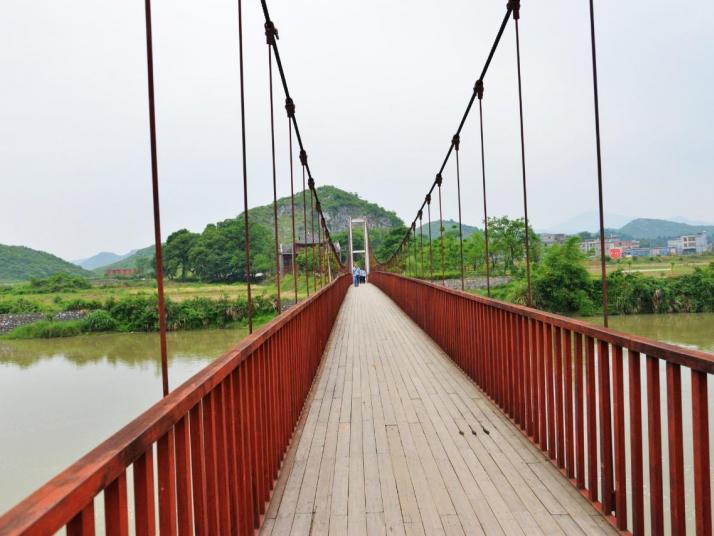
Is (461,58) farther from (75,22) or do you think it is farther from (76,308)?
(75,22)

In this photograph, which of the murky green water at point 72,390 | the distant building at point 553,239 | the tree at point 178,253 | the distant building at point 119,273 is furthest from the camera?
the distant building at point 119,273

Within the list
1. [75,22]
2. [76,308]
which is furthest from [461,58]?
[75,22]

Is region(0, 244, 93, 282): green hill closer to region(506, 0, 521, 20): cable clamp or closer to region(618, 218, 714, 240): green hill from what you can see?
region(506, 0, 521, 20): cable clamp

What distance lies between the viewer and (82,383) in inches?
691

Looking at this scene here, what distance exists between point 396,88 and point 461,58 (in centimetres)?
1070

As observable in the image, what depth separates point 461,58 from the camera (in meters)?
46.2

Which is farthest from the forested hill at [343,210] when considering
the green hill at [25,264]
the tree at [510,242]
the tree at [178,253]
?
the tree at [510,242]

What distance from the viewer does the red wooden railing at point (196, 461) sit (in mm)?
639

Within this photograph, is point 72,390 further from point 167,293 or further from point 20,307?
point 20,307

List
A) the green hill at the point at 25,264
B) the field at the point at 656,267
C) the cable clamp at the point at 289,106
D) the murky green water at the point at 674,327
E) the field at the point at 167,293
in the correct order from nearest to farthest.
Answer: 1. the cable clamp at the point at 289,106
2. the murky green water at the point at 674,327
3. the field at the point at 656,267
4. the field at the point at 167,293
5. the green hill at the point at 25,264

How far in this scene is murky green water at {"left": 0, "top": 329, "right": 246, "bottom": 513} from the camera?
35.3ft

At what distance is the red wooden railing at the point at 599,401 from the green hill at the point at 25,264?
43.3 metres

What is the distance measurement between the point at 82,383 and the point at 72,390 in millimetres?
533

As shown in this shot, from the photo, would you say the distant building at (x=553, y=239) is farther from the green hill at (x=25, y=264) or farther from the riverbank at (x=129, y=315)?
the green hill at (x=25, y=264)
